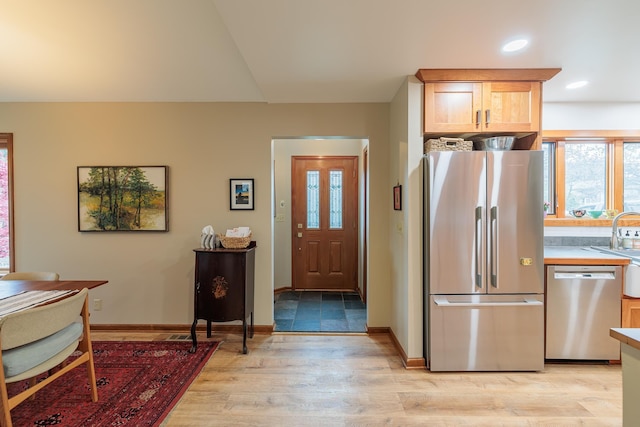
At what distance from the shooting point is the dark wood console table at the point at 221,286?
2.81 meters

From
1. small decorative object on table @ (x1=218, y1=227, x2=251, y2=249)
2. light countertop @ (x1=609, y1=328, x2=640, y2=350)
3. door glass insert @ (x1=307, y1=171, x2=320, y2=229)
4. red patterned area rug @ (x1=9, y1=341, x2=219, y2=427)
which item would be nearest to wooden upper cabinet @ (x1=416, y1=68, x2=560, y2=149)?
light countertop @ (x1=609, y1=328, x2=640, y2=350)

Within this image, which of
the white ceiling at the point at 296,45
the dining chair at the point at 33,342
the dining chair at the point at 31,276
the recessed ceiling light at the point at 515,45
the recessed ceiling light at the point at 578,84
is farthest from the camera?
the recessed ceiling light at the point at 578,84

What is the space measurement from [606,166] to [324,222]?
349 cm

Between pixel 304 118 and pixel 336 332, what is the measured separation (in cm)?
231

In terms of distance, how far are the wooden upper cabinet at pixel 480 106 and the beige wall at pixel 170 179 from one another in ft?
2.48

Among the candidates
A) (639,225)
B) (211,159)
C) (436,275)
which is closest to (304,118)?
(211,159)

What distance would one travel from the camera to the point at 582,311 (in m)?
2.50

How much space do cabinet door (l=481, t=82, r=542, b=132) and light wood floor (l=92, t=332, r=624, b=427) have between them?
2.02m

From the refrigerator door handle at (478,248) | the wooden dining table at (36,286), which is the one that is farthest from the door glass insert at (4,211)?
the refrigerator door handle at (478,248)

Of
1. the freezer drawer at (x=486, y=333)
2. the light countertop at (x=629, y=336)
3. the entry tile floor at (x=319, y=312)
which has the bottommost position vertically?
the entry tile floor at (x=319, y=312)

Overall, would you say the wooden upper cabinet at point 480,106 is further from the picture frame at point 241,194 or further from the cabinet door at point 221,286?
the cabinet door at point 221,286

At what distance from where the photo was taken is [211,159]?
3.25m

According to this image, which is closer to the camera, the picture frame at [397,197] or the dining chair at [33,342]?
the dining chair at [33,342]

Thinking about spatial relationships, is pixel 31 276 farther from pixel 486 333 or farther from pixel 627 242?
pixel 627 242
